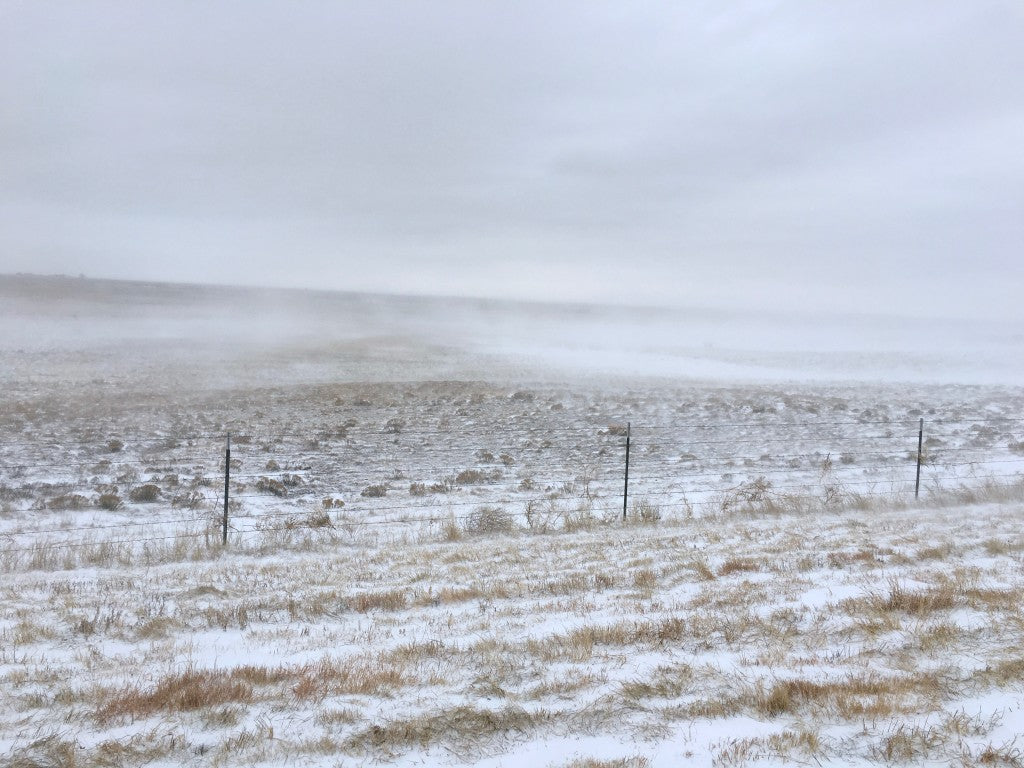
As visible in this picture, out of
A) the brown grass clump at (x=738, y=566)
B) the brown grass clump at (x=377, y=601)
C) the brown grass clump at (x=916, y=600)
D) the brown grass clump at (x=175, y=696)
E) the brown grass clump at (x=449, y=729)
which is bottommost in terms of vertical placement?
the brown grass clump at (x=377, y=601)

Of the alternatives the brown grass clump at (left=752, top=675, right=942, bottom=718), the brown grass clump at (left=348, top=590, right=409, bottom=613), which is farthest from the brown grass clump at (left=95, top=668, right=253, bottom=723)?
the brown grass clump at (left=752, top=675, right=942, bottom=718)

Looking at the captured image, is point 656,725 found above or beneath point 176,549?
above

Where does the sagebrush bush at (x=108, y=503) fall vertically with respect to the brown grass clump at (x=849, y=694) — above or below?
below

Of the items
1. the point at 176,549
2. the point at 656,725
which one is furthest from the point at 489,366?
the point at 656,725

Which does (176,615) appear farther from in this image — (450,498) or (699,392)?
(699,392)

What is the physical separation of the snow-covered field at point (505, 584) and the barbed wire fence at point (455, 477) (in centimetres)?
10

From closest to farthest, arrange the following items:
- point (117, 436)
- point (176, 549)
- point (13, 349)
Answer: point (176, 549) → point (117, 436) → point (13, 349)

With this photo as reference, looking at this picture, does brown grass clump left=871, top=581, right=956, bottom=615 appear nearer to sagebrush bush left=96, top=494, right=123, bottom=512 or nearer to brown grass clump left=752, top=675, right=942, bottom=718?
brown grass clump left=752, top=675, right=942, bottom=718

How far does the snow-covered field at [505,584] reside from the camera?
467 centimetres

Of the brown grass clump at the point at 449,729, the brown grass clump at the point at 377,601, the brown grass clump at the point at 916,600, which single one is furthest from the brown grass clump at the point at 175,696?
the brown grass clump at the point at 916,600

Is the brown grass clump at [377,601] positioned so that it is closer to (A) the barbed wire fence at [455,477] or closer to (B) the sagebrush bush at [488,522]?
(A) the barbed wire fence at [455,477]

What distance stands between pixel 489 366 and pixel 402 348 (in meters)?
13.8

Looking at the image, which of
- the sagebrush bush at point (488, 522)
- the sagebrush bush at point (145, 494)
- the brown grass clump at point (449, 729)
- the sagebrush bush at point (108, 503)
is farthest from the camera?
the sagebrush bush at point (145, 494)

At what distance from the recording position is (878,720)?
15.2 feet
